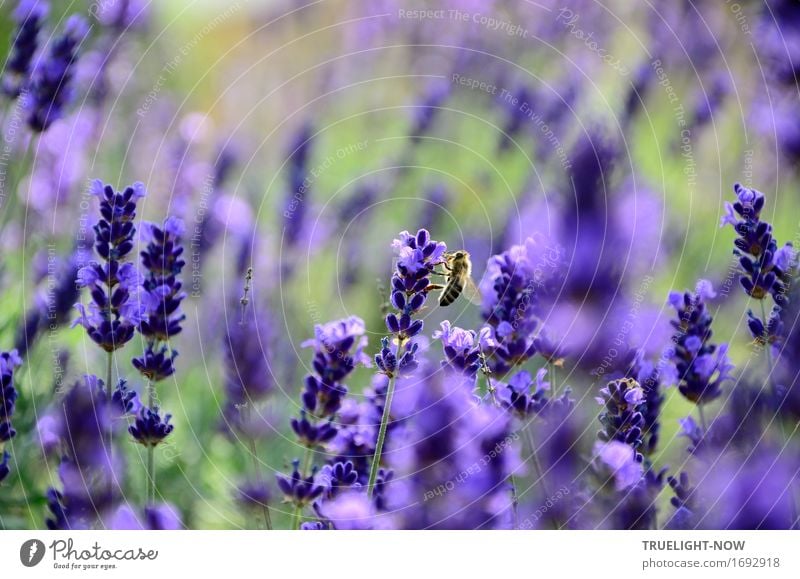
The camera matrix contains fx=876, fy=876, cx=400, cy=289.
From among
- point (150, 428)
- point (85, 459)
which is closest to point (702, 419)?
point (150, 428)

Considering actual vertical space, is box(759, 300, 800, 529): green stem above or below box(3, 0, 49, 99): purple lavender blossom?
below

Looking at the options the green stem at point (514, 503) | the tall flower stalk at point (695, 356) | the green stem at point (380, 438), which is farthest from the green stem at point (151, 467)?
the tall flower stalk at point (695, 356)

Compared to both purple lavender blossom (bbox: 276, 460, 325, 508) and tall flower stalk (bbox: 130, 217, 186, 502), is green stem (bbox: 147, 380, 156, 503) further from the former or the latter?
purple lavender blossom (bbox: 276, 460, 325, 508)

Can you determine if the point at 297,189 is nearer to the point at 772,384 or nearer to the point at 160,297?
the point at 160,297

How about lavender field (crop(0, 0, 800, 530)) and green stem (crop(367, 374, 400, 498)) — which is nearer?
green stem (crop(367, 374, 400, 498))

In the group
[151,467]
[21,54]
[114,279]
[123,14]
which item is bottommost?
[151,467]

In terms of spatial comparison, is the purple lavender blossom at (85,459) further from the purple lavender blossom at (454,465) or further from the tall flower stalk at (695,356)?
the tall flower stalk at (695,356)

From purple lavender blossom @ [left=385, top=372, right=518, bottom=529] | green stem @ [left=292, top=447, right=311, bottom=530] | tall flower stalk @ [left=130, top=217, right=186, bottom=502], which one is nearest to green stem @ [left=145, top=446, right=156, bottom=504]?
tall flower stalk @ [left=130, top=217, right=186, bottom=502]
